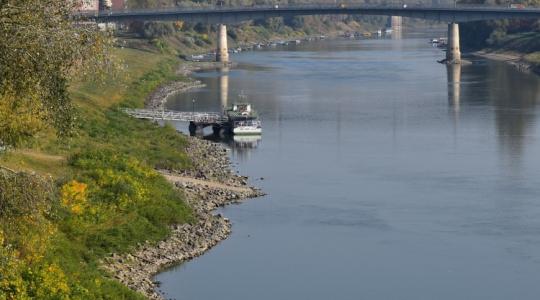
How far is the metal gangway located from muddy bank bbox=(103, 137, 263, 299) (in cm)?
1167

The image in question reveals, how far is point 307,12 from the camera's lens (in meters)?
156

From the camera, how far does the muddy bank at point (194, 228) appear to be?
120 feet

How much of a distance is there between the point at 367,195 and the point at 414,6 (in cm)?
10429

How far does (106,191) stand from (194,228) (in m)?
3.34

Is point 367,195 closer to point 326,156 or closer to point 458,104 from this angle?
point 326,156

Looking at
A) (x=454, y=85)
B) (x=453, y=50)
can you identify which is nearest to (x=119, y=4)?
(x=453, y=50)

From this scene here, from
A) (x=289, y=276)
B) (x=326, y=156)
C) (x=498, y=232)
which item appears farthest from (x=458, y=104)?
(x=289, y=276)

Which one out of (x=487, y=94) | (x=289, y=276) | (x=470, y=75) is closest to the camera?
(x=289, y=276)

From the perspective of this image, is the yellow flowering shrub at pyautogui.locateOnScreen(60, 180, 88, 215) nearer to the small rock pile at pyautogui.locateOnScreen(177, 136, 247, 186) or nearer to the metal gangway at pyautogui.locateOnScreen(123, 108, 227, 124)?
the small rock pile at pyautogui.locateOnScreen(177, 136, 247, 186)

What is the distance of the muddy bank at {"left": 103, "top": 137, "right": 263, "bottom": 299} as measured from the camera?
120 ft

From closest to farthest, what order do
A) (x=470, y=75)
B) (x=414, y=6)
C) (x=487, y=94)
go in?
(x=487, y=94), (x=470, y=75), (x=414, y=6)

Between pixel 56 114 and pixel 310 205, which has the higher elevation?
pixel 56 114

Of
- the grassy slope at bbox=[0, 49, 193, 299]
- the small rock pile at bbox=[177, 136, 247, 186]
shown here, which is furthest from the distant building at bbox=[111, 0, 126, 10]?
the grassy slope at bbox=[0, 49, 193, 299]

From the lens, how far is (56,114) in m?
20.8
